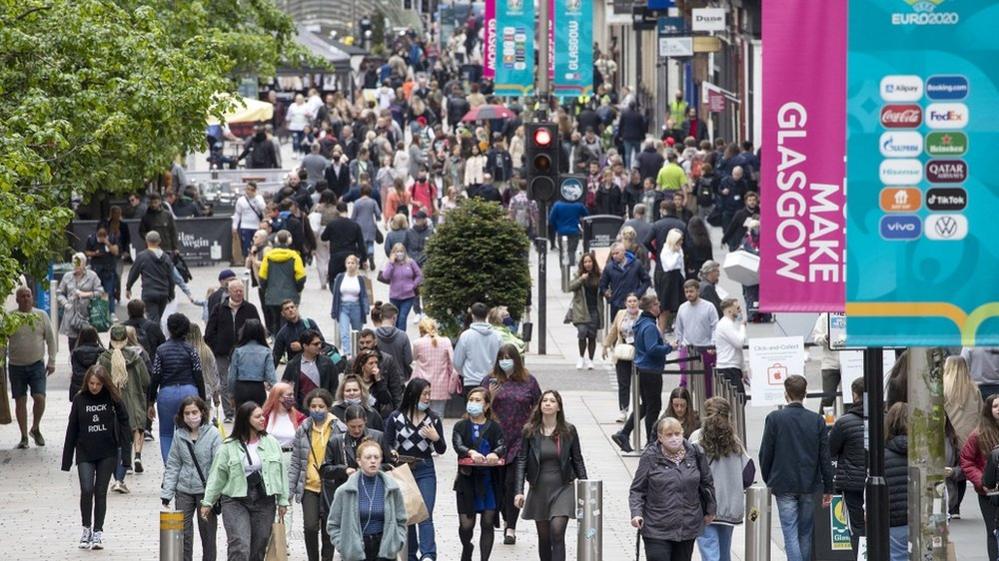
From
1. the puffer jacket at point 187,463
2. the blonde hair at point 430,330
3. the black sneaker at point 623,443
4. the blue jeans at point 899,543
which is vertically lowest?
the black sneaker at point 623,443

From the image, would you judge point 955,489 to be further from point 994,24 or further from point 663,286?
point 663,286

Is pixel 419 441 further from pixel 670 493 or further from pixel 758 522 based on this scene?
pixel 758 522

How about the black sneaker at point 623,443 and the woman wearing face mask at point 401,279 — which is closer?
the black sneaker at point 623,443

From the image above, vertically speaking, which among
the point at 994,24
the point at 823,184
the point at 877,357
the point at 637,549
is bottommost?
the point at 637,549

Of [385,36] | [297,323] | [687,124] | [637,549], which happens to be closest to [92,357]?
[297,323]

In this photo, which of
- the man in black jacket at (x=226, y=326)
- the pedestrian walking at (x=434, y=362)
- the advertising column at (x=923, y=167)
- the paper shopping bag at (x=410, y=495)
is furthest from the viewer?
the man in black jacket at (x=226, y=326)

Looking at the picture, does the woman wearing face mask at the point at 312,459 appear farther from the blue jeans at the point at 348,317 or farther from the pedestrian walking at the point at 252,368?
the blue jeans at the point at 348,317

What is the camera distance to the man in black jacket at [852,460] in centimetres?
1485

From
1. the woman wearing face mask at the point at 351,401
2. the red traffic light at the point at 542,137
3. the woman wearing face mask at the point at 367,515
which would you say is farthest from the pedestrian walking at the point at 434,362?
the red traffic light at the point at 542,137

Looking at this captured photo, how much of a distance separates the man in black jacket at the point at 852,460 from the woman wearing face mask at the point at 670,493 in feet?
4.19

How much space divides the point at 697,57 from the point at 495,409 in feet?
136

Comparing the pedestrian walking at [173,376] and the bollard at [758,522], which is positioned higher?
the pedestrian walking at [173,376]

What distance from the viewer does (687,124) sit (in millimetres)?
50938

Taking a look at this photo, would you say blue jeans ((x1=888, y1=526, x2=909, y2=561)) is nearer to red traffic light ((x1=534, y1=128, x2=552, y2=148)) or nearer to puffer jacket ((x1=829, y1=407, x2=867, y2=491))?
puffer jacket ((x1=829, y1=407, x2=867, y2=491))
